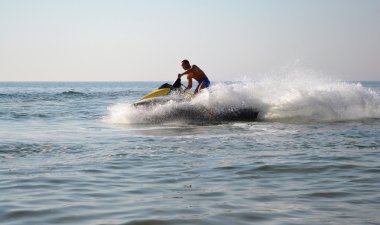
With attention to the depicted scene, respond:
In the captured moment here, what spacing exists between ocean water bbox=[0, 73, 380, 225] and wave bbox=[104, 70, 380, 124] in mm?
786

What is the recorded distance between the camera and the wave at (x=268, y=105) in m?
16.5

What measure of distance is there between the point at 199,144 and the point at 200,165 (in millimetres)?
2642

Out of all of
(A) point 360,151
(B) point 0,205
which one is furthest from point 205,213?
(A) point 360,151

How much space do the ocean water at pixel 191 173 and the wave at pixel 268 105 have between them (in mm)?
786

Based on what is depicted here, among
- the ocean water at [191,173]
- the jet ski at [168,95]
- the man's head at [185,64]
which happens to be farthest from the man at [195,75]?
the ocean water at [191,173]

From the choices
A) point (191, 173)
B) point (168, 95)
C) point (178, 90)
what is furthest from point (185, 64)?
point (191, 173)

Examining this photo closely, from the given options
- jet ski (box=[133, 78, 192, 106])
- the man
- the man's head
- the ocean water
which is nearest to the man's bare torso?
the man

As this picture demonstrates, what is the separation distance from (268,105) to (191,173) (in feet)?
34.8

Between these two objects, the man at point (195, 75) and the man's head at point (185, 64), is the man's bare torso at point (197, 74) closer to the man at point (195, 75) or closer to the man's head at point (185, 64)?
the man at point (195, 75)

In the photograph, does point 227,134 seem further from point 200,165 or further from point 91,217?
point 91,217

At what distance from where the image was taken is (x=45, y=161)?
841cm

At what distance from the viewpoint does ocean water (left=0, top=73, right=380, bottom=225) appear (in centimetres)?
498

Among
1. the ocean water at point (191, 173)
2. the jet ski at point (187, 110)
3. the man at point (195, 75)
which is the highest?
the man at point (195, 75)

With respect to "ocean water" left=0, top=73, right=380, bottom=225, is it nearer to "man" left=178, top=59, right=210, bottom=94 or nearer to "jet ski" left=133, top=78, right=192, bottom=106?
"jet ski" left=133, top=78, right=192, bottom=106
